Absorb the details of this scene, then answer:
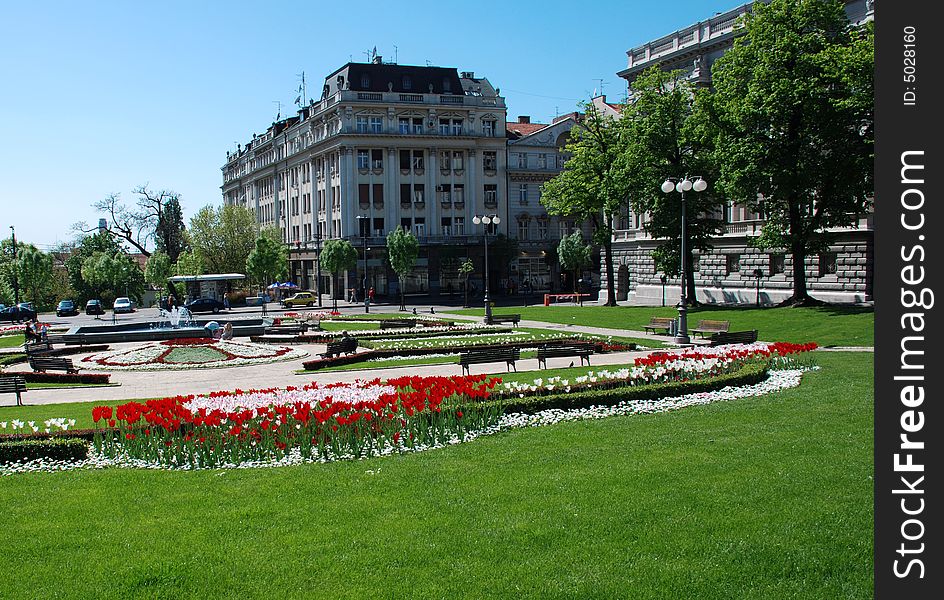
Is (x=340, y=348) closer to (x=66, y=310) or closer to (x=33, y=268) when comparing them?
(x=66, y=310)

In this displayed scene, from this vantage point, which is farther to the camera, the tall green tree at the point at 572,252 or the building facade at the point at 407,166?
the building facade at the point at 407,166

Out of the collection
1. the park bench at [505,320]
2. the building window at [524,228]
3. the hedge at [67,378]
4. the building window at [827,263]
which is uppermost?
the building window at [524,228]

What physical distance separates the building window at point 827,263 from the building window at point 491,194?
4364 centimetres

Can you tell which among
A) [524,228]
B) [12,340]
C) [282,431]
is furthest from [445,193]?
[282,431]

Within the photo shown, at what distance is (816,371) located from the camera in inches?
796

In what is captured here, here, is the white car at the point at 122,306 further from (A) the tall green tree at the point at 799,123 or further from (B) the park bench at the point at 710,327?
(B) the park bench at the point at 710,327

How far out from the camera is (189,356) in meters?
29.0

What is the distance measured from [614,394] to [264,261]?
6307 centimetres

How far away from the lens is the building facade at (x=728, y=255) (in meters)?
40.8

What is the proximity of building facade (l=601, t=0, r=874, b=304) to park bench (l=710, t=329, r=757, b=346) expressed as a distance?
46.9 feet

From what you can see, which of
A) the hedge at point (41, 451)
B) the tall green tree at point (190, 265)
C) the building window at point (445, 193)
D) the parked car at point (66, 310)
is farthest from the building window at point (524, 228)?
the hedge at point (41, 451)
